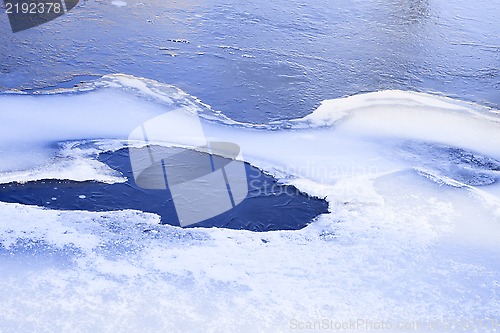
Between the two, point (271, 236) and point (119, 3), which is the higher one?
point (119, 3)

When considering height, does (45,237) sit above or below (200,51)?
below

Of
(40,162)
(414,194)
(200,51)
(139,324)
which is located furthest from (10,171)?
(414,194)

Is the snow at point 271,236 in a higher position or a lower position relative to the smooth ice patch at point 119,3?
lower

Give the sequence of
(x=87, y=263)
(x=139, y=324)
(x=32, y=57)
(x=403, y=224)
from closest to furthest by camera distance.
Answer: (x=139, y=324)
(x=87, y=263)
(x=403, y=224)
(x=32, y=57)

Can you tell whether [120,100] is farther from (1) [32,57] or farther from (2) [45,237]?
(2) [45,237]

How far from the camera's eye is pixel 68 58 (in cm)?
625

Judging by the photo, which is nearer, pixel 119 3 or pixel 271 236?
pixel 271 236

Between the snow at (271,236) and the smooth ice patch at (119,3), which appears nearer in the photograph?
the snow at (271,236)

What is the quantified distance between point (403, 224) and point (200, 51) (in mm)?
3176

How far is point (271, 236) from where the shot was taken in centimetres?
421

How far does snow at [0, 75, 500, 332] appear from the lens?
3.58 m

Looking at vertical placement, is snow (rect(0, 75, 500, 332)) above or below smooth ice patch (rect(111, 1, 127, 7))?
below

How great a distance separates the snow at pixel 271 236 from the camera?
11.7ft

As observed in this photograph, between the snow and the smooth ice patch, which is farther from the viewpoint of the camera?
the smooth ice patch
